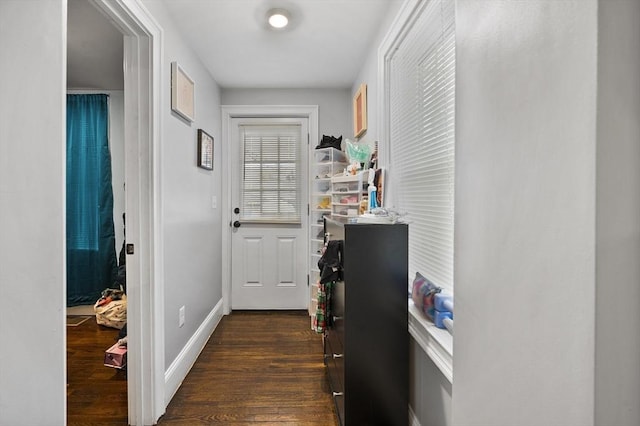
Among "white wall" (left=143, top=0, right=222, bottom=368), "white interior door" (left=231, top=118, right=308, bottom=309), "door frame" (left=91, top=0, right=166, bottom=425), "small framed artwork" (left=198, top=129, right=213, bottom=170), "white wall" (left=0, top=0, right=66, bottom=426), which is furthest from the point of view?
"white interior door" (left=231, top=118, right=308, bottom=309)

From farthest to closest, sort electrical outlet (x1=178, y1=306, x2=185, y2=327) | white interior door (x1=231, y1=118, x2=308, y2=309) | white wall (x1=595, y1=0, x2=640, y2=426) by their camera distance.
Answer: white interior door (x1=231, y1=118, x2=308, y2=309), electrical outlet (x1=178, y1=306, x2=185, y2=327), white wall (x1=595, y1=0, x2=640, y2=426)

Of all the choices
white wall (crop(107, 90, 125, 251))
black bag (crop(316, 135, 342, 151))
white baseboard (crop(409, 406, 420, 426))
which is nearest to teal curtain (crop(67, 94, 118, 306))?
white wall (crop(107, 90, 125, 251))

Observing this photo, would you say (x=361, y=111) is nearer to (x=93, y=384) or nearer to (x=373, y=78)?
(x=373, y=78)

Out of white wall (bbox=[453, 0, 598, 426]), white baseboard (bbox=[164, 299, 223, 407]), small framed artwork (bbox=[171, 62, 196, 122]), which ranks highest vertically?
small framed artwork (bbox=[171, 62, 196, 122])

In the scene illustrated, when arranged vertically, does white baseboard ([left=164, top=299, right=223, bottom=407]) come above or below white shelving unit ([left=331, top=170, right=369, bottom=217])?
below

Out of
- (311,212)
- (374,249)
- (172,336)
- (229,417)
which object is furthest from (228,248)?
(374,249)

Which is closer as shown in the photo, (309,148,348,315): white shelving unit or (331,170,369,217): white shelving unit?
(331,170,369,217): white shelving unit

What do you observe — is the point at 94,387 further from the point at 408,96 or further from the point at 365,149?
the point at 408,96

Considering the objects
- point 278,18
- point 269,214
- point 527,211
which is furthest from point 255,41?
point 527,211

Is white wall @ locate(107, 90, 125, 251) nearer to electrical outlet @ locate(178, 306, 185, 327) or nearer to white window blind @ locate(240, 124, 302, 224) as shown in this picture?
white window blind @ locate(240, 124, 302, 224)

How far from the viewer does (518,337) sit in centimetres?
47

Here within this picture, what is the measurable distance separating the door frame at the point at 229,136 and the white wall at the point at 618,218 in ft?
9.87

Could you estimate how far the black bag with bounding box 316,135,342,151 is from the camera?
297cm

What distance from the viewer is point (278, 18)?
6.50 ft
